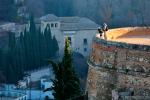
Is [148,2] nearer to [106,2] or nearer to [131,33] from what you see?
[106,2]

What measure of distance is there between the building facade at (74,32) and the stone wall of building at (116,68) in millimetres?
46836

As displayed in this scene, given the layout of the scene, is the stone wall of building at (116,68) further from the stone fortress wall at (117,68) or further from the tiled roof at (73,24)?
the tiled roof at (73,24)

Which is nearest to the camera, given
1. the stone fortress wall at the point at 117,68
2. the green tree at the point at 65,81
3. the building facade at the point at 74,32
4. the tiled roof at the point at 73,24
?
the stone fortress wall at the point at 117,68

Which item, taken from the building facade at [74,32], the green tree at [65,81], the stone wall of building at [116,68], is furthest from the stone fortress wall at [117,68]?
the building facade at [74,32]

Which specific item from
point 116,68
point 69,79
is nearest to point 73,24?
A: point 69,79

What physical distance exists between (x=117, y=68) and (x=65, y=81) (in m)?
7.31

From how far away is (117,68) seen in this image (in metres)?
13.7

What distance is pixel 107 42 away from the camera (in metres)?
14.1

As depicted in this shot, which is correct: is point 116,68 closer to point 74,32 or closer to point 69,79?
point 69,79

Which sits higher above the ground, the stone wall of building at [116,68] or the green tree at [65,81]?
the stone wall of building at [116,68]

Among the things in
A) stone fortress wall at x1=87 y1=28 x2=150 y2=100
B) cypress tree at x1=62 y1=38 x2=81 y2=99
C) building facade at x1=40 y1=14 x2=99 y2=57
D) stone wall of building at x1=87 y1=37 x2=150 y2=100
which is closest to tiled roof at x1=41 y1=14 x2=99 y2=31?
building facade at x1=40 y1=14 x2=99 y2=57

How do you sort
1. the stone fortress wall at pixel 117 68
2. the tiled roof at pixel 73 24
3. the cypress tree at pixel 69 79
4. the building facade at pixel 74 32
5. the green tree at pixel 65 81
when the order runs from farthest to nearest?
the tiled roof at pixel 73 24 → the building facade at pixel 74 32 → the cypress tree at pixel 69 79 → the green tree at pixel 65 81 → the stone fortress wall at pixel 117 68

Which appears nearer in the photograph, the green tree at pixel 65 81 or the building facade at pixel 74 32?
the green tree at pixel 65 81

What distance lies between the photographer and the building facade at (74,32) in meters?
61.8
